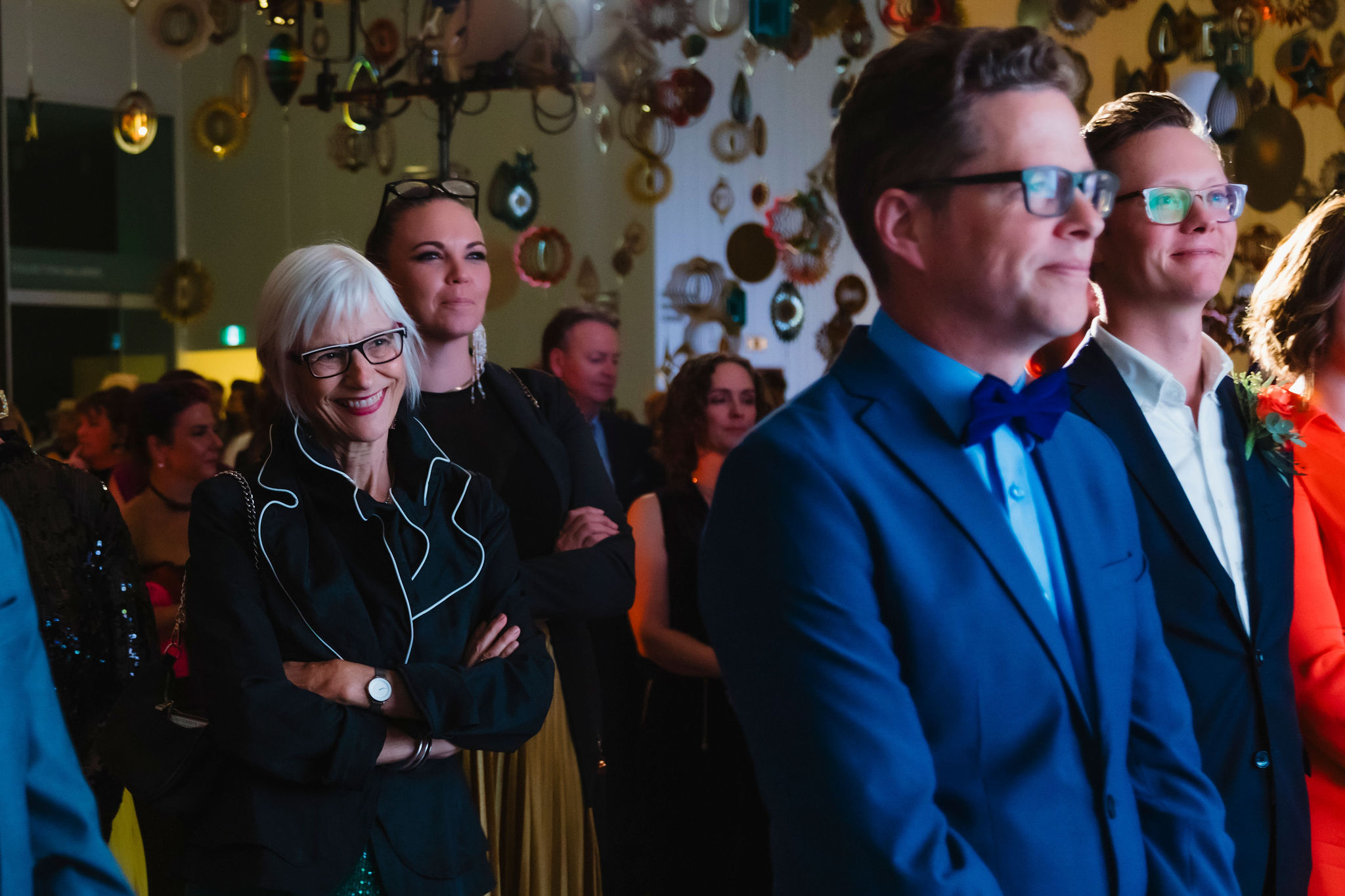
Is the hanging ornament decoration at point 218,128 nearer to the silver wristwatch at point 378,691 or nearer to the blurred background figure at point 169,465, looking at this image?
the blurred background figure at point 169,465

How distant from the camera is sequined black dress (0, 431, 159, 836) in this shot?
1.94 metres

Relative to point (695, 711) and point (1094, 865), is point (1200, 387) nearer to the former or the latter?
point (1094, 865)

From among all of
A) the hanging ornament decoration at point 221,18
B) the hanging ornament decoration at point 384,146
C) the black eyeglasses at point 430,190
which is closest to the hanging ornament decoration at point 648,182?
the hanging ornament decoration at point 384,146

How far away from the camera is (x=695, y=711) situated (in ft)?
10.7

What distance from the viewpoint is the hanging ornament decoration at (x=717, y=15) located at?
6.24 meters

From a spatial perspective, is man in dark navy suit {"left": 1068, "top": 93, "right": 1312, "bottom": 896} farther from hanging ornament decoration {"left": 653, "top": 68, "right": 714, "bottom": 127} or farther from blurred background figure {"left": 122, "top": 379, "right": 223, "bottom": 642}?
hanging ornament decoration {"left": 653, "top": 68, "right": 714, "bottom": 127}

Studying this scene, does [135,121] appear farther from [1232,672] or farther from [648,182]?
[1232,672]

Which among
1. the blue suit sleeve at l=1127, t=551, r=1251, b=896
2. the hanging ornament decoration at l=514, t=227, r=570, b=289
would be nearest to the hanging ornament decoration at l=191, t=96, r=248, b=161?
the hanging ornament decoration at l=514, t=227, r=570, b=289

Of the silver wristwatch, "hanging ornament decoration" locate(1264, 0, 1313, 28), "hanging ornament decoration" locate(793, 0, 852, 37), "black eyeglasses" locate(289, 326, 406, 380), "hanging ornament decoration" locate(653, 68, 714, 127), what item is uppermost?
"hanging ornament decoration" locate(1264, 0, 1313, 28)

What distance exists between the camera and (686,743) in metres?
3.25

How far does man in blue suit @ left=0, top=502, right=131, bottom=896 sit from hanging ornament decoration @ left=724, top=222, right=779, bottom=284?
7876mm

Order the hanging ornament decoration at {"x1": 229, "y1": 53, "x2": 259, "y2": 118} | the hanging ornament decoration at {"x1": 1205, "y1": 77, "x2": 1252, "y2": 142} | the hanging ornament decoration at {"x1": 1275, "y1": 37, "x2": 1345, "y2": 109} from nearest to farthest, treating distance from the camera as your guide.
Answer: the hanging ornament decoration at {"x1": 229, "y1": 53, "x2": 259, "y2": 118}, the hanging ornament decoration at {"x1": 1205, "y1": 77, "x2": 1252, "y2": 142}, the hanging ornament decoration at {"x1": 1275, "y1": 37, "x2": 1345, "y2": 109}

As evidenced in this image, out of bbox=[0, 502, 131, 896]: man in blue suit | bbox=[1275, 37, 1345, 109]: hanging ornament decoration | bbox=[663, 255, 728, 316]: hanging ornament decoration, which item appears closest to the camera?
bbox=[0, 502, 131, 896]: man in blue suit

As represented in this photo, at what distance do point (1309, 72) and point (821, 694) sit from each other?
22.5 ft
